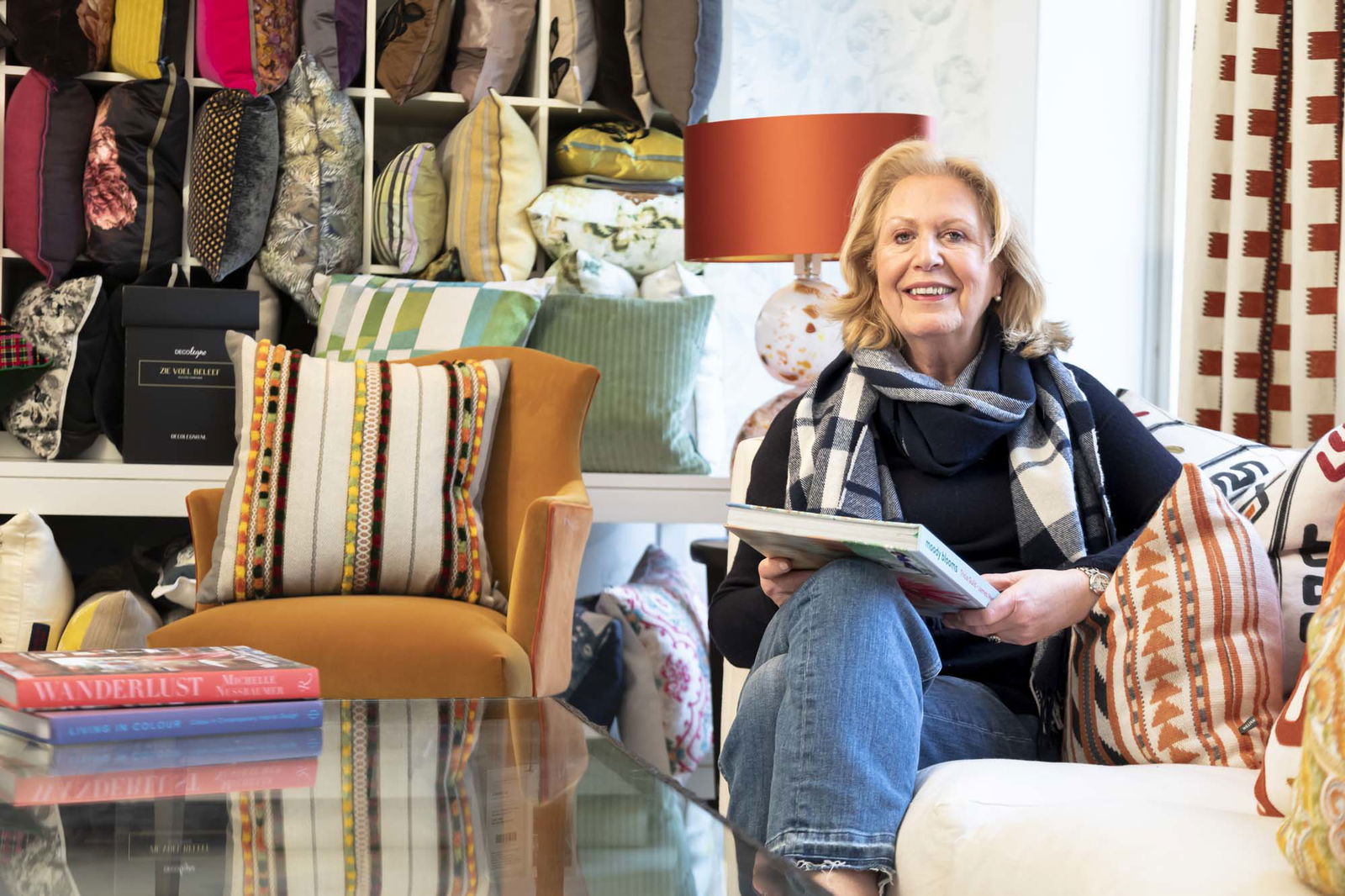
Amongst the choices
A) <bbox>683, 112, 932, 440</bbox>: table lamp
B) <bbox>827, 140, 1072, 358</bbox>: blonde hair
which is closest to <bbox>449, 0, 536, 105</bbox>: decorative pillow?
<bbox>683, 112, 932, 440</bbox>: table lamp

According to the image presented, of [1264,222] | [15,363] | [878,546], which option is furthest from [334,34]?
[878,546]

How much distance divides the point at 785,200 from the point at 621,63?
0.93 metres

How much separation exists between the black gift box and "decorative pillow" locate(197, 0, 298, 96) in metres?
0.52

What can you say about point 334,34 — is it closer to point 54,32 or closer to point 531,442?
point 54,32

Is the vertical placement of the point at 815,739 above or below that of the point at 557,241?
below

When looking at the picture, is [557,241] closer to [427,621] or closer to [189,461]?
[189,461]

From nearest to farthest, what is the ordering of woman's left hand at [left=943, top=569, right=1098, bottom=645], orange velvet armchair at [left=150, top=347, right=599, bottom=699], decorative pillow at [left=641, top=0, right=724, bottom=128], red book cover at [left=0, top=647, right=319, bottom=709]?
red book cover at [left=0, top=647, right=319, bottom=709] < woman's left hand at [left=943, top=569, right=1098, bottom=645] < orange velvet armchair at [left=150, top=347, right=599, bottom=699] < decorative pillow at [left=641, top=0, right=724, bottom=128]

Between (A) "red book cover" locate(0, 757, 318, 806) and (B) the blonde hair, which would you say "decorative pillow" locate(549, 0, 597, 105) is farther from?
(A) "red book cover" locate(0, 757, 318, 806)

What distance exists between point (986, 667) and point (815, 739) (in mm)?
465

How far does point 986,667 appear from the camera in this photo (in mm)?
1696

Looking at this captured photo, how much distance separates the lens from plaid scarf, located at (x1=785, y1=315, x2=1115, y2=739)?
168 cm

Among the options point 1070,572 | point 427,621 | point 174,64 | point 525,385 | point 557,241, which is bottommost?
point 427,621

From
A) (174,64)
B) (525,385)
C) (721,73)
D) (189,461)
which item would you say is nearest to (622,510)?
(525,385)

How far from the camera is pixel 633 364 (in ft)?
10.2
